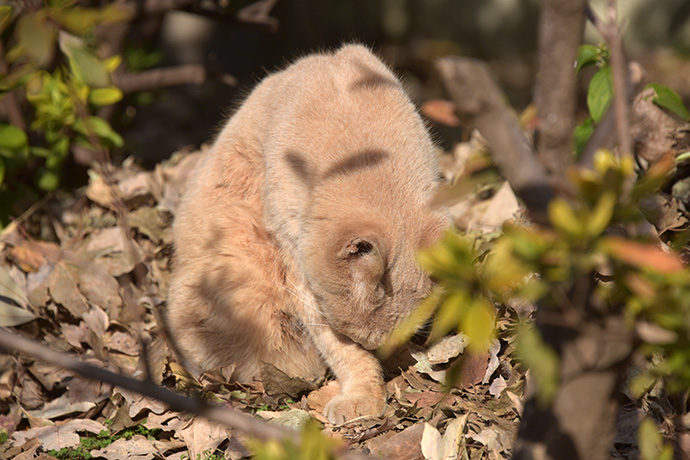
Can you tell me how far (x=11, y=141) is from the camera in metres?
4.08

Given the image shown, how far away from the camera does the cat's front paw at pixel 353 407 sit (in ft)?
9.71

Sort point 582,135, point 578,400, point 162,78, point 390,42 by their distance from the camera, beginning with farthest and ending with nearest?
point 390,42 < point 162,78 < point 582,135 < point 578,400

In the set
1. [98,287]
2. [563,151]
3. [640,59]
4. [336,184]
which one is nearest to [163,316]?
[98,287]

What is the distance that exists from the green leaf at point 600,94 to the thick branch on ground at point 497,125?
1.66 metres

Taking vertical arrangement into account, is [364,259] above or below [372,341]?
above

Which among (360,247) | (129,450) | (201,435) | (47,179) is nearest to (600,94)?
(360,247)

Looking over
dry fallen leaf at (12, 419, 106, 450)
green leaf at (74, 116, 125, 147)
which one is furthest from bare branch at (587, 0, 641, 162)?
green leaf at (74, 116, 125, 147)

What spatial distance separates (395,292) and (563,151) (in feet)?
5.03

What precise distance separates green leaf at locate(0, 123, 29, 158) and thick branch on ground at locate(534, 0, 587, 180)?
11.4ft

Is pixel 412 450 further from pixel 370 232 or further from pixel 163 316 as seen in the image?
pixel 163 316

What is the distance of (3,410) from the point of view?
3406mm

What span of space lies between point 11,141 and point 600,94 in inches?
130

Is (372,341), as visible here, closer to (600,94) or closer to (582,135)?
(582,135)

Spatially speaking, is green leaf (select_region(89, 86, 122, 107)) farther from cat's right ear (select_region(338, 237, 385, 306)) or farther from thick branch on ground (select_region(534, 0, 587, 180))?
thick branch on ground (select_region(534, 0, 587, 180))
